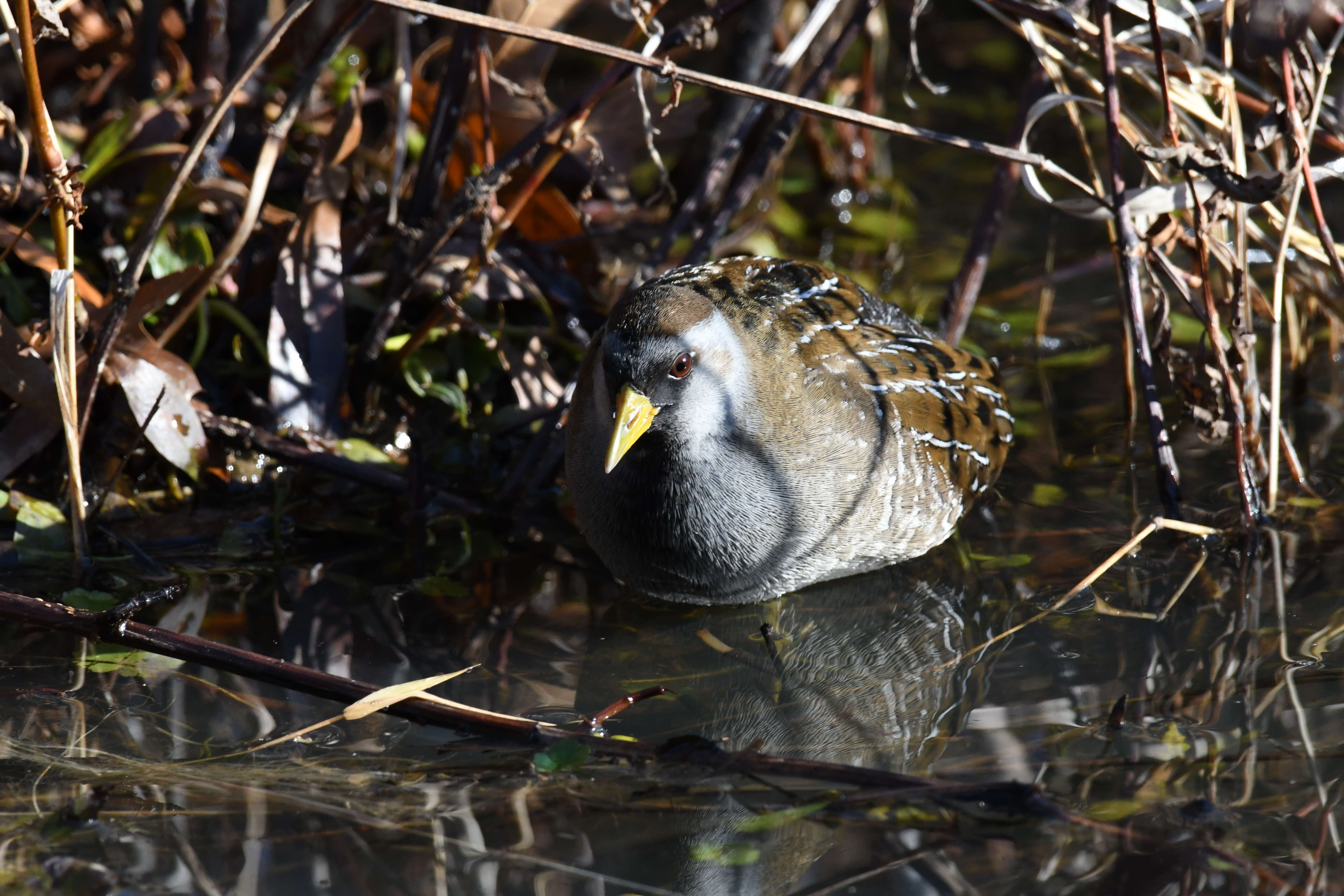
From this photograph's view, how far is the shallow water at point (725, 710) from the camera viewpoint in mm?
2051

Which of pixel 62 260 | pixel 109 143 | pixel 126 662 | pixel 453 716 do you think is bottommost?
pixel 453 716

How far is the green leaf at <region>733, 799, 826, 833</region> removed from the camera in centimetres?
214

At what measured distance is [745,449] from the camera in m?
2.88

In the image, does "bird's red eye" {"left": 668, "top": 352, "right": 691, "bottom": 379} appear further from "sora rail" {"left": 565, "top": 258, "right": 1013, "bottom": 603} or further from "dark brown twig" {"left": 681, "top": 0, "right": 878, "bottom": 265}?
"dark brown twig" {"left": 681, "top": 0, "right": 878, "bottom": 265}

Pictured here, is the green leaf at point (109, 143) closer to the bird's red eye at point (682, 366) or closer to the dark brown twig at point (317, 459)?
the dark brown twig at point (317, 459)

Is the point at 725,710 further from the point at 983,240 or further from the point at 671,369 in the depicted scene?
the point at 983,240

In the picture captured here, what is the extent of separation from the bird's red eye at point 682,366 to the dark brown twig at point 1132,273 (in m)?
1.16

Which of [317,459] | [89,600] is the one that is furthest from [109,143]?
[89,600]

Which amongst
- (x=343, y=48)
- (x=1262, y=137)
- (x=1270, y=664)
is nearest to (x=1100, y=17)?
(x=1262, y=137)

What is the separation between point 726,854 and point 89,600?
5.73 feet

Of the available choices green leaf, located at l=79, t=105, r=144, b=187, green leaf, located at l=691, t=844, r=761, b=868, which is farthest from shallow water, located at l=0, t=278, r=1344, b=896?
green leaf, located at l=79, t=105, r=144, b=187

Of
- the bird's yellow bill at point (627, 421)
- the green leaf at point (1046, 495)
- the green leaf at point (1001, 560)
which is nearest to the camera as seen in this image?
the bird's yellow bill at point (627, 421)

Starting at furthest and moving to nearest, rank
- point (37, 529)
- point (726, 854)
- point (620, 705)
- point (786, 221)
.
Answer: point (786, 221) < point (37, 529) < point (620, 705) < point (726, 854)

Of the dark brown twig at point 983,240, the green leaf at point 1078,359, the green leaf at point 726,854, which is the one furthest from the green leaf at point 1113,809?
the green leaf at point 1078,359
